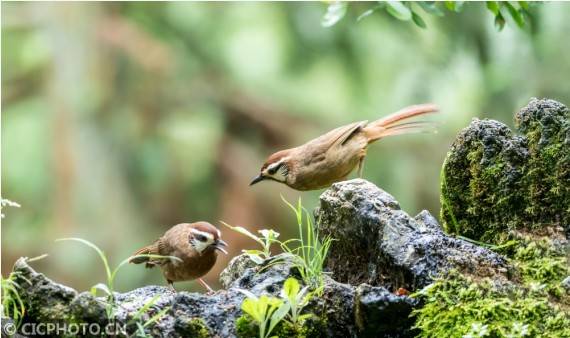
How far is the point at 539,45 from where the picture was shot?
6.63 metres

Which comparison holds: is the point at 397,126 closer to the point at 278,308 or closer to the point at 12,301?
the point at 278,308

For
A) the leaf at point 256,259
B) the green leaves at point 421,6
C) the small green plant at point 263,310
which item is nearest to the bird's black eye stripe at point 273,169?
the green leaves at point 421,6

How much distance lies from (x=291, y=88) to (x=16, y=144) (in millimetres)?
2649

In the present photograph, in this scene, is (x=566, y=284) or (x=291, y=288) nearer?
(x=291, y=288)

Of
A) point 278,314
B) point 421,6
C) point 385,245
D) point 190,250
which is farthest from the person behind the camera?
point 190,250

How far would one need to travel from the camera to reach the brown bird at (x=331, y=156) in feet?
15.7

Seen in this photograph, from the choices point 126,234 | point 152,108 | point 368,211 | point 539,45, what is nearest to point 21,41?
point 152,108

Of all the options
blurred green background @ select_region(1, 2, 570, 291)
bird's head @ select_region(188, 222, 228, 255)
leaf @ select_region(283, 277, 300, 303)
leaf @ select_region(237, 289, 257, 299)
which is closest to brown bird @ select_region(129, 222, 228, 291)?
bird's head @ select_region(188, 222, 228, 255)

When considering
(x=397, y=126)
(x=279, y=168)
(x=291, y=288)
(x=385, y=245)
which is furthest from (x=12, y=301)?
(x=397, y=126)

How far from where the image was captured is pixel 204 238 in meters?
3.67

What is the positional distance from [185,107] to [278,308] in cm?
551

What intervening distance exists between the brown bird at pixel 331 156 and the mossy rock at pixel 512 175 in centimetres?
168

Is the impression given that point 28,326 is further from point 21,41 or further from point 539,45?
point 21,41

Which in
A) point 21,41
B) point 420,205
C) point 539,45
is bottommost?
point 420,205
